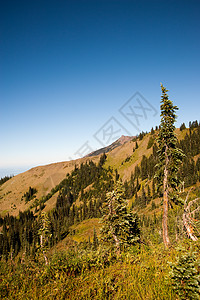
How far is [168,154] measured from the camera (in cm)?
1862

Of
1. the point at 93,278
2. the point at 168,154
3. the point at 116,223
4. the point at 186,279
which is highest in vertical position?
the point at 168,154

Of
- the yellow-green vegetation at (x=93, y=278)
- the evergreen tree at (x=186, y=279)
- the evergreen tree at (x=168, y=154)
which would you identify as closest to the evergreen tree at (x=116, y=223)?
the evergreen tree at (x=168, y=154)

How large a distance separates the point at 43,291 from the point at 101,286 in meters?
1.90

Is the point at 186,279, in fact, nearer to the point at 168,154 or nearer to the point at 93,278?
the point at 93,278

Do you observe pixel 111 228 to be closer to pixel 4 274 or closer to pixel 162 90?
pixel 4 274

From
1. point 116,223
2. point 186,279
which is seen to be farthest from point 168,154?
point 186,279

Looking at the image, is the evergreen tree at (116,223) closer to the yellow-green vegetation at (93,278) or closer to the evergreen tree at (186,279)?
the yellow-green vegetation at (93,278)

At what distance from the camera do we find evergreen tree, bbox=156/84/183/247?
60.8 feet

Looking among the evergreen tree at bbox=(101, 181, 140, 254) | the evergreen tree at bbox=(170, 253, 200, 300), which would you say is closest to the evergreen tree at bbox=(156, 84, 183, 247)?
the evergreen tree at bbox=(101, 181, 140, 254)

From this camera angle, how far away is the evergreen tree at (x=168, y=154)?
18547mm

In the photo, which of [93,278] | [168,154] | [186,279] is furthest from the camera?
[168,154]

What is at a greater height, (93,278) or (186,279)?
(186,279)

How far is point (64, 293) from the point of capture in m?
4.98

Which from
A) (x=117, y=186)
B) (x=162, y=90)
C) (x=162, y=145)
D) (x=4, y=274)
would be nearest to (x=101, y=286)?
(x=4, y=274)
